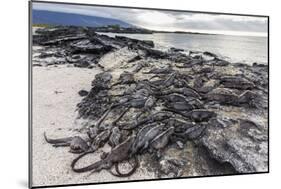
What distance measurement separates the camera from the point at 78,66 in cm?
270

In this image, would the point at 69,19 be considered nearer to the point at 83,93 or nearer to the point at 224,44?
the point at 83,93

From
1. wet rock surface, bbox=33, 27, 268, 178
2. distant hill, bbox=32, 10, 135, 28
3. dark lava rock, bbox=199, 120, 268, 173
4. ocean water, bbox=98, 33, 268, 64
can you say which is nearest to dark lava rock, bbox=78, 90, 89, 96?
wet rock surface, bbox=33, 27, 268, 178

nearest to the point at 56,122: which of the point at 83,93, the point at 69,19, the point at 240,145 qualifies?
the point at 83,93

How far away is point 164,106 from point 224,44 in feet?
2.35

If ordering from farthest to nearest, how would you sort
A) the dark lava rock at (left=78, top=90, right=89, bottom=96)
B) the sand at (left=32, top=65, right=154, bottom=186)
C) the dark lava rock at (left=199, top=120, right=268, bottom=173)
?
the dark lava rock at (left=199, top=120, right=268, bottom=173), the dark lava rock at (left=78, top=90, right=89, bottom=96), the sand at (left=32, top=65, right=154, bottom=186)

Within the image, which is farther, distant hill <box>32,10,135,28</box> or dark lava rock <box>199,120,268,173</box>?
dark lava rock <box>199,120,268,173</box>

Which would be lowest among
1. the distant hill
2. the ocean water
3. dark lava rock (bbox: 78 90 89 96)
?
dark lava rock (bbox: 78 90 89 96)

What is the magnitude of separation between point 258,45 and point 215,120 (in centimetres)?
72

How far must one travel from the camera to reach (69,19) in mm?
2664

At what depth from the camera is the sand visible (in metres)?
2.55

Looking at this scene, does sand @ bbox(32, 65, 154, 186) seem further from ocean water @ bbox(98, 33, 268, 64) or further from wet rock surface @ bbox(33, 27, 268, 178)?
ocean water @ bbox(98, 33, 268, 64)

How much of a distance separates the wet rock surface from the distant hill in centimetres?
5

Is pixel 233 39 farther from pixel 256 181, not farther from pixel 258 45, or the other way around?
pixel 256 181

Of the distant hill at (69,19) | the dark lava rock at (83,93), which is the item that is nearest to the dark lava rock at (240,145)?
the dark lava rock at (83,93)
